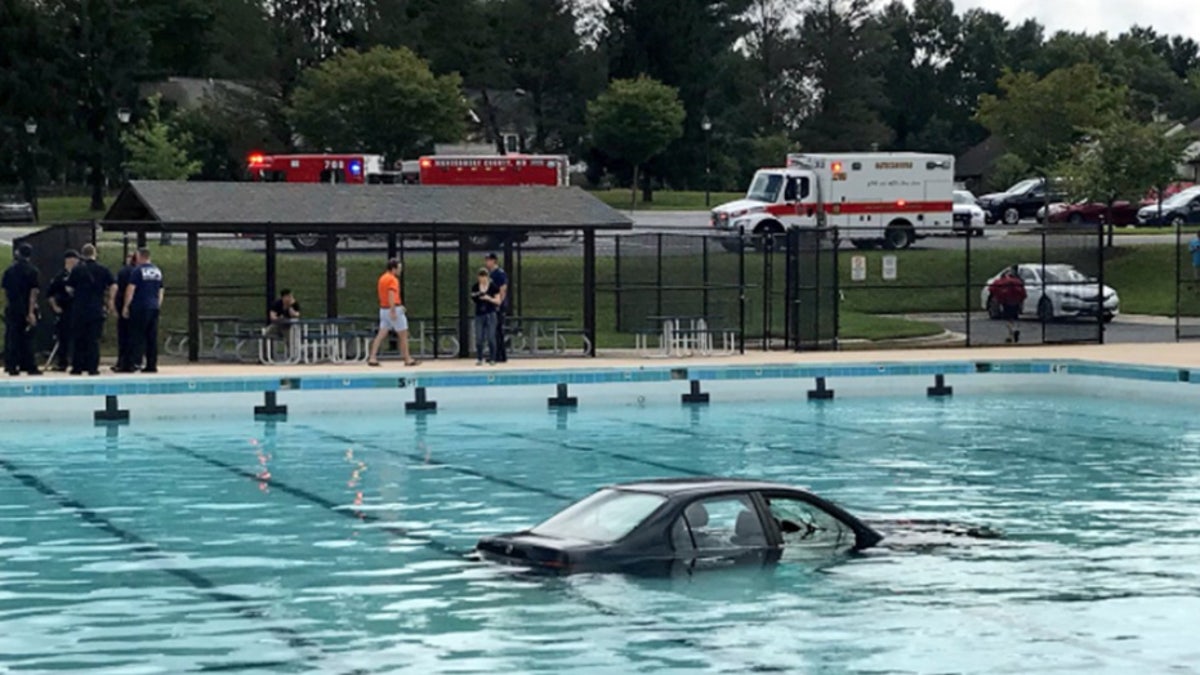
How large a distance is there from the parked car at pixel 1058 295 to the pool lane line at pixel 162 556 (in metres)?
23.9

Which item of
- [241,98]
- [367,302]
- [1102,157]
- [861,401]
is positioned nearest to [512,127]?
[241,98]

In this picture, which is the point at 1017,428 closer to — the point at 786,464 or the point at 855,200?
the point at 786,464

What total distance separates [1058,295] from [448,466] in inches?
906

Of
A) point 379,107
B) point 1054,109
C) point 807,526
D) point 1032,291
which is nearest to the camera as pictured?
point 807,526

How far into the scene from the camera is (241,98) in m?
82.2

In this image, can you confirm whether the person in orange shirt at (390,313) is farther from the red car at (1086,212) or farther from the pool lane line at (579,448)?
the red car at (1086,212)

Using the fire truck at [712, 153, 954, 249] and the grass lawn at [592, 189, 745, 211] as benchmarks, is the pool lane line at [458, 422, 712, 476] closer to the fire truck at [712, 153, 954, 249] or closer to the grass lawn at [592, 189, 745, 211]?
the fire truck at [712, 153, 954, 249]

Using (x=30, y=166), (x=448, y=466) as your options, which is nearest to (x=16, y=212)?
(x=30, y=166)

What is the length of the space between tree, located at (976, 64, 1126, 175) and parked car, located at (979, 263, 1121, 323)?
2565cm

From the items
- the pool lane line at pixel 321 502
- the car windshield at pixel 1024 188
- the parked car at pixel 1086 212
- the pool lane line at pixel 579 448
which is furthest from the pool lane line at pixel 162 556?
the car windshield at pixel 1024 188

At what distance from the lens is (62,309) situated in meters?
32.3

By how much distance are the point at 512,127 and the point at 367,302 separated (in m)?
49.5

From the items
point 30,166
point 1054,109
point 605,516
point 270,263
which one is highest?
point 1054,109

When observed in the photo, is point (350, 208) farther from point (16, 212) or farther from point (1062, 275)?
point (16, 212)
